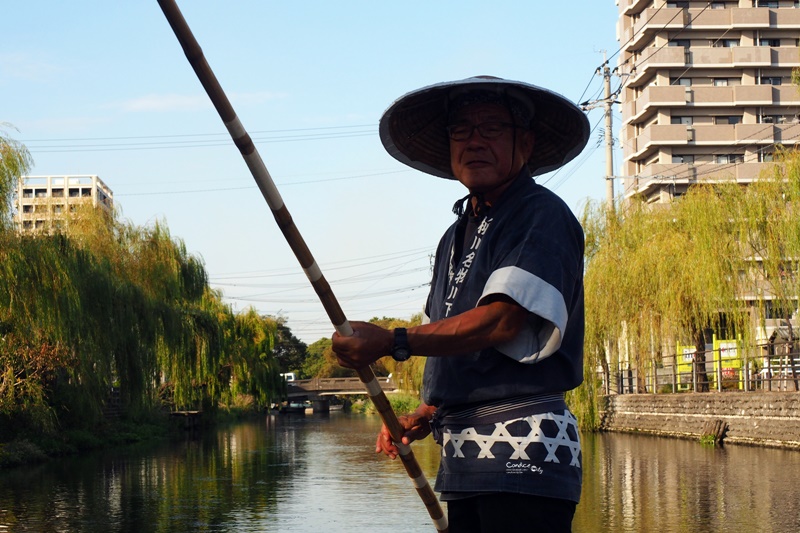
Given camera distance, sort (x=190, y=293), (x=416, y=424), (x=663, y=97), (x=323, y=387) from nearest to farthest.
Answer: (x=416, y=424) < (x=190, y=293) < (x=663, y=97) < (x=323, y=387)

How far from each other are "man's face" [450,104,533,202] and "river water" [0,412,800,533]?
663 centimetres

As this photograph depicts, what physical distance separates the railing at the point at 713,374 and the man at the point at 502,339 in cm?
1845

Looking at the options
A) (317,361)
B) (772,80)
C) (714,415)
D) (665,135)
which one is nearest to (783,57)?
(772,80)

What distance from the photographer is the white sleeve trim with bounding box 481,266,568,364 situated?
2.38 m

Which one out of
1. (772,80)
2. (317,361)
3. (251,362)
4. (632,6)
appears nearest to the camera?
(251,362)

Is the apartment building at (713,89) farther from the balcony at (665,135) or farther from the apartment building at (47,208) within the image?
the apartment building at (47,208)

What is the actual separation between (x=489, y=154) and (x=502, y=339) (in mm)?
572

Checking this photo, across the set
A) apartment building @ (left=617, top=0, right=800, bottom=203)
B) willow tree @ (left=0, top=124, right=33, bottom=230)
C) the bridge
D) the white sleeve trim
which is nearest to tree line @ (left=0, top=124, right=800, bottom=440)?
willow tree @ (left=0, top=124, right=33, bottom=230)

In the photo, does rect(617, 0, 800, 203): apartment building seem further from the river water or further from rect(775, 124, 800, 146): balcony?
the river water

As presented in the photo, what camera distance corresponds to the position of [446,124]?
120 inches

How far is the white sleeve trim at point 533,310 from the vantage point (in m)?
2.38

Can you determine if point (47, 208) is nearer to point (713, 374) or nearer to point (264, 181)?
point (713, 374)

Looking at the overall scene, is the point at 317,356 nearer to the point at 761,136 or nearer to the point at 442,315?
the point at 761,136

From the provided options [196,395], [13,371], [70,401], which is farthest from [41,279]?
[196,395]
